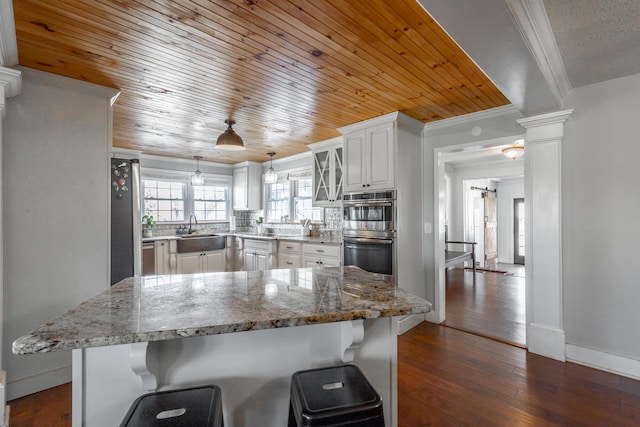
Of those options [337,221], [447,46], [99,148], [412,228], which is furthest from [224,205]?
[447,46]

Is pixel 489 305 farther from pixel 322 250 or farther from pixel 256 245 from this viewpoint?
pixel 256 245

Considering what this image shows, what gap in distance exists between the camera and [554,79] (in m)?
2.26

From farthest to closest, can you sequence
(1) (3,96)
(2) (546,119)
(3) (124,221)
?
(3) (124,221) < (2) (546,119) < (1) (3,96)

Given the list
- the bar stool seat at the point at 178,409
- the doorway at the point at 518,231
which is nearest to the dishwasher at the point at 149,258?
the bar stool seat at the point at 178,409

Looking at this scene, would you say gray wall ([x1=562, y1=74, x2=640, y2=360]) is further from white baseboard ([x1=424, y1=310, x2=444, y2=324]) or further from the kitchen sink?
the kitchen sink

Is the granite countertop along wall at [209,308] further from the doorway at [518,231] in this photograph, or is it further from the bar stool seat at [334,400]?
the doorway at [518,231]

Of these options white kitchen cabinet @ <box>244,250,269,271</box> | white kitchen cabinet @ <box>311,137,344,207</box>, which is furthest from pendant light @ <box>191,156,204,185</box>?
white kitchen cabinet @ <box>311,137,344,207</box>

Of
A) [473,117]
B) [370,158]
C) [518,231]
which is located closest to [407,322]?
[370,158]

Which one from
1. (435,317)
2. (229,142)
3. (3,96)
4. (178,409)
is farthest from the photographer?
(435,317)

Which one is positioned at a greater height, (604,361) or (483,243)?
(483,243)

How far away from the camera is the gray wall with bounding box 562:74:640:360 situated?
94.0 inches

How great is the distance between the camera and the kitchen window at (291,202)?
537 cm

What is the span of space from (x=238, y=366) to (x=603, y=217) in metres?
3.06

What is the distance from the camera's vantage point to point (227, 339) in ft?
4.17
